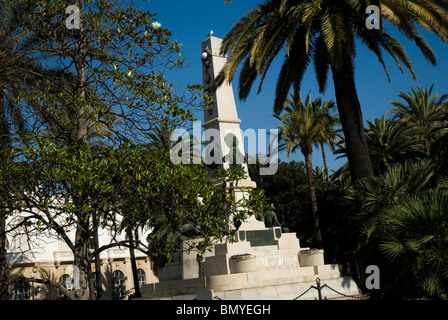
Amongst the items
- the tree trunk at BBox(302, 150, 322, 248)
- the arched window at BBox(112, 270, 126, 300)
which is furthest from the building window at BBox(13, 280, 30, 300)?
the tree trunk at BBox(302, 150, 322, 248)

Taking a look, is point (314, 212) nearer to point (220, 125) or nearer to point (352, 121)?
point (220, 125)

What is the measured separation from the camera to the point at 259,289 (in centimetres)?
1454

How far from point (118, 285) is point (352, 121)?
104ft

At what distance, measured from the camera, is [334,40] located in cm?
1606

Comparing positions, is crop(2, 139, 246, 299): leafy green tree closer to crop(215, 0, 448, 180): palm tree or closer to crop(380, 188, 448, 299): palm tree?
crop(380, 188, 448, 299): palm tree

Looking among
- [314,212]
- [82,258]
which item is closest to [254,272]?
[82,258]

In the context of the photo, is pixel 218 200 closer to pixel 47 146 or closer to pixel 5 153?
pixel 47 146

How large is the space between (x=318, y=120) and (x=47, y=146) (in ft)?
72.8

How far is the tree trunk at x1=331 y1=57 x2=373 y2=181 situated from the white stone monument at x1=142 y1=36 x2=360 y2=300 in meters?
3.41

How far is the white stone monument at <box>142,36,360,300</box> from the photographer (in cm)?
1484

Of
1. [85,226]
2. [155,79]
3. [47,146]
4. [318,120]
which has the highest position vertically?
[318,120]

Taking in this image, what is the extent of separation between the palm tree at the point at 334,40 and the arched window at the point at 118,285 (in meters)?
28.7

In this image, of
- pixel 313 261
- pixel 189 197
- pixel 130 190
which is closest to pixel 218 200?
pixel 189 197

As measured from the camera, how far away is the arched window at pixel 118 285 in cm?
4297
